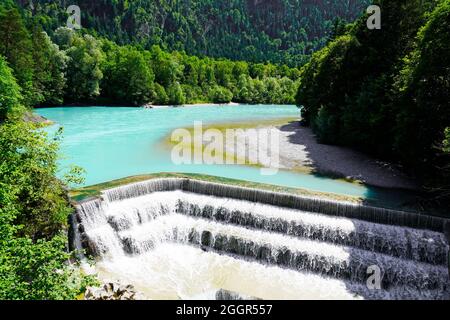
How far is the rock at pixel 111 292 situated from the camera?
460 inches

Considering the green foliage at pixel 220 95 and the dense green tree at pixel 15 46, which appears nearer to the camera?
the dense green tree at pixel 15 46

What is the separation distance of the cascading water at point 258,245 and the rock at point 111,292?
6.41ft

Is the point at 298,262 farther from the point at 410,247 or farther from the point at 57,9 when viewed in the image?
the point at 57,9

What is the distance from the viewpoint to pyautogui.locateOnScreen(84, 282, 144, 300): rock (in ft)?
38.3

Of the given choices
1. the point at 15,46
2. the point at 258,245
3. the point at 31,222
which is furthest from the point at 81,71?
the point at 258,245

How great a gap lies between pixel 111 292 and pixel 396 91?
810 inches

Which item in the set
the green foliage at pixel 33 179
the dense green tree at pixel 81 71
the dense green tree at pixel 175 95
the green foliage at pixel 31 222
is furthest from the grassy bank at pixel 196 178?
the dense green tree at pixel 175 95

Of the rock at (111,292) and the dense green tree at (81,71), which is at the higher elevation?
the dense green tree at (81,71)

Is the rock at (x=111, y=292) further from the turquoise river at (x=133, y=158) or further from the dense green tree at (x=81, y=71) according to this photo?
the dense green tree at (x=81, y=71)

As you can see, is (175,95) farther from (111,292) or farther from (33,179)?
(111,292)

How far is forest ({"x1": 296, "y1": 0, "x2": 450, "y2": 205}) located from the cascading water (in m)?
3.50

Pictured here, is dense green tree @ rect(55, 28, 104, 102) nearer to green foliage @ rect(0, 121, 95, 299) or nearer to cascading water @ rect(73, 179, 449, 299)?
cascading water @ rect(73, 179, 449, 299)

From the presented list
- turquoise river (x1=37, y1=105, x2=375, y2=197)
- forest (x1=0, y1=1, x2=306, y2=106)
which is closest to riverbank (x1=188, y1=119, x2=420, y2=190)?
turquoise river (x1=37, y1=105, x2=375, y2=197)
